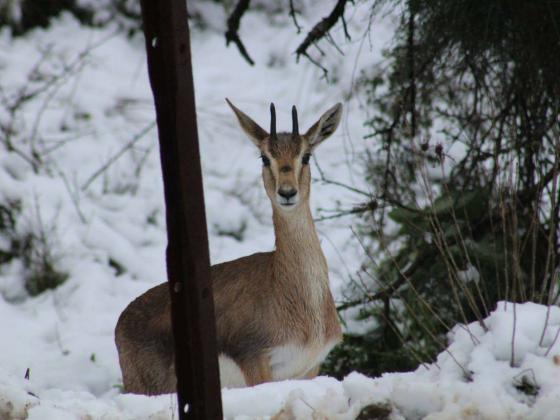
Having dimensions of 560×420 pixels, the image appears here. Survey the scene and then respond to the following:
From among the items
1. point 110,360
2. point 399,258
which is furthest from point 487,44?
point 110,360

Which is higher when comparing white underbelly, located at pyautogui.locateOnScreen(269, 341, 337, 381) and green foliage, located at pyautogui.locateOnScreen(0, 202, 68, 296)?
green foliage, located at pyautogui.locateOnScreen(0, 202, 68, 296)

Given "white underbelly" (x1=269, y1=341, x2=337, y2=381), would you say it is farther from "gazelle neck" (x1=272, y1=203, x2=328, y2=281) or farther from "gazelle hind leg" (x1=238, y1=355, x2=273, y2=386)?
"gazelle neck" (x1=272, y1=203, x2=328, y2=281)

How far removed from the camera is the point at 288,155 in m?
4.49

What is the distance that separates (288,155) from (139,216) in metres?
3.94

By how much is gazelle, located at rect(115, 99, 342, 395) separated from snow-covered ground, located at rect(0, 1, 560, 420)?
0.33 meters

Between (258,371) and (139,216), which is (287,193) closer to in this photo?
(258,371)

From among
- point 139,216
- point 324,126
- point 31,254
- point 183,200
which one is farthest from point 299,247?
point 139,216

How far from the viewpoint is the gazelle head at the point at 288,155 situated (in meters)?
4.39

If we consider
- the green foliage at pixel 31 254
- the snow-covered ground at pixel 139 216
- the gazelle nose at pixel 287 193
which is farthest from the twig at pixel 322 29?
the green foliage at pixel 31 254

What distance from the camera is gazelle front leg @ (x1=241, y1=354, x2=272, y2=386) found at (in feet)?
14.7

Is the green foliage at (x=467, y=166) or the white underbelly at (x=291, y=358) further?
the green foliage at (x=467, y=166)

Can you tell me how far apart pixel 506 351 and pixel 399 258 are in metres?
3.16

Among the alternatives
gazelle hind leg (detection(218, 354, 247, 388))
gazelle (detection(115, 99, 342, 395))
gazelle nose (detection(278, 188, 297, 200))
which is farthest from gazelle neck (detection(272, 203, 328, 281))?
gazelle hind leg (detection(218, 354, 247, 388))

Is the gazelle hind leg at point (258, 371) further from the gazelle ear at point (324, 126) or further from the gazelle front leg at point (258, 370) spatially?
the gazelle ear at point (324, 126)
